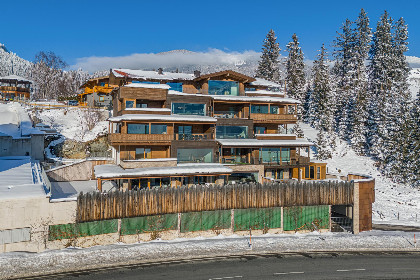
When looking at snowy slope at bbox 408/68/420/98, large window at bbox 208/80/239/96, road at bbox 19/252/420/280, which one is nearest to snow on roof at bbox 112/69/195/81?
large window at bbox 208/80/239/96

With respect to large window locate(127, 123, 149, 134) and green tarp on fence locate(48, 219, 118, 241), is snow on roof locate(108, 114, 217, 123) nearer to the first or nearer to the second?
large window locate(127, 123, 149, 134)

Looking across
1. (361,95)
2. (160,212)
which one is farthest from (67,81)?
(160,212)

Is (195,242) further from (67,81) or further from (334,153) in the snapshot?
A: (67,81)

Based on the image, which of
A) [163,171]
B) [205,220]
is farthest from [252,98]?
[205,220]

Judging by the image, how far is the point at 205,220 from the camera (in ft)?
90.3

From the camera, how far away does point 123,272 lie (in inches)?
782

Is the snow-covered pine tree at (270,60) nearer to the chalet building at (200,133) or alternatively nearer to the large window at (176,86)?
the chalet building at (200,133)

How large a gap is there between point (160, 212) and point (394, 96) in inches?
2200

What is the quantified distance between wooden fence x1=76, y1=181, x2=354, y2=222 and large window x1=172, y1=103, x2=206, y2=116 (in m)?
15.0

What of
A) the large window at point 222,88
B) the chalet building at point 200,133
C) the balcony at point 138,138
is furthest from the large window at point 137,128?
the large window at point 222,88

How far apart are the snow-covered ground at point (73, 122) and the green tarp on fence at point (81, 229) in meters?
26.1

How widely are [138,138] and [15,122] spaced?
2620 centimetres

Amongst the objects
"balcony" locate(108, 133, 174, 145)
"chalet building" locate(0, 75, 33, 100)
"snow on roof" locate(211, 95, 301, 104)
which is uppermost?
"chalet building" locate(0, 75, 33, 100)

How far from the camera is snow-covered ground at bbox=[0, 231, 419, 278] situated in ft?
66.4
